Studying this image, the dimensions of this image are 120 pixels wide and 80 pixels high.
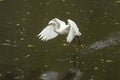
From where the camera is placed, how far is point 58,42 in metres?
14.5

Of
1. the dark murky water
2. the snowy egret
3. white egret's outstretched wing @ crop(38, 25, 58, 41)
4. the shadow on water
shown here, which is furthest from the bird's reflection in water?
white egret's outstretched wing @ crop(38, 25, 58, 41)

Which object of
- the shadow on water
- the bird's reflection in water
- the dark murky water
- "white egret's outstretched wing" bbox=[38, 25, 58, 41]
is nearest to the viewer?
the bird's reflection in water

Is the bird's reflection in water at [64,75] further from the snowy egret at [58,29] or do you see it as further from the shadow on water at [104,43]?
the shadow on water at [104,43]

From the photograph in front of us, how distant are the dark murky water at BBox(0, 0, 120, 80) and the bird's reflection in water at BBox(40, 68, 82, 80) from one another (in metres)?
0.11

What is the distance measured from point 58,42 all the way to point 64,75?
2452 mm

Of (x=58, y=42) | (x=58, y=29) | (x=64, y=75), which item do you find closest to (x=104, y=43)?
(x=58, y=42)

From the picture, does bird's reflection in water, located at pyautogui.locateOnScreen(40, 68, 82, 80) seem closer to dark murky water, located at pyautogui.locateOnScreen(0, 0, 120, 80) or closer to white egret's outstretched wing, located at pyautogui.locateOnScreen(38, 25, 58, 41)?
dark murky water, located at pyautogui.locateOnScreen(0, 0, 120, 80)

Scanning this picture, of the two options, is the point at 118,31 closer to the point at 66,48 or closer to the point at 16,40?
the point at 66,48

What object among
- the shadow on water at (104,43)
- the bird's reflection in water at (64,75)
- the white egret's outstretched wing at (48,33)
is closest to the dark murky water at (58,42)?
the shadow on water at (104,43)

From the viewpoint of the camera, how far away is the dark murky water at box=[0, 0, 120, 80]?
1249 cm

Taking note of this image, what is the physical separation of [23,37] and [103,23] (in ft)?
11.1

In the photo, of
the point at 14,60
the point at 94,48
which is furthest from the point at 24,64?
the point at 94,48

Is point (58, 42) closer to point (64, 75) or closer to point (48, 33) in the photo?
point (48, 33)

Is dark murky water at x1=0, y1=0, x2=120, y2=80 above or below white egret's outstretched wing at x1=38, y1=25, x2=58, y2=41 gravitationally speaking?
below
